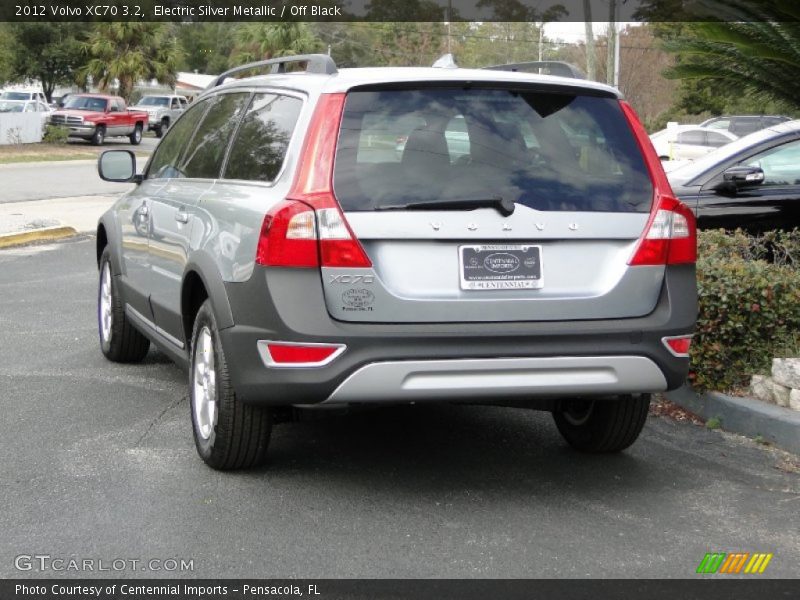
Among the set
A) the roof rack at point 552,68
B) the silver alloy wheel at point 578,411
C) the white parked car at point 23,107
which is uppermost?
the roof rack at point 552,68

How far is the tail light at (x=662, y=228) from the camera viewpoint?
509 centimetres

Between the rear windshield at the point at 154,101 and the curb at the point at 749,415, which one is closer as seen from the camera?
the curb at the point at 749,415

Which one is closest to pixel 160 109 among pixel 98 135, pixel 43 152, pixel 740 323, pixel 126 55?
pixel 126 55

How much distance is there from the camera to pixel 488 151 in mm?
5102

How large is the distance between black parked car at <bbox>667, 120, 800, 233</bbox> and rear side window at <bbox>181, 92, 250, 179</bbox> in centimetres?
477

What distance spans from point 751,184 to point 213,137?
17.1 feet

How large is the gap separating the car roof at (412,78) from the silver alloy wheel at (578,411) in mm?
1510

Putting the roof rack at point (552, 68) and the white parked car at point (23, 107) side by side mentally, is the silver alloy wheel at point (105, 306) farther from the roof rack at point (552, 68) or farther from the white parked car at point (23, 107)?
the white parked car at point (23, 107)

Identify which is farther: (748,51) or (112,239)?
(748,51)

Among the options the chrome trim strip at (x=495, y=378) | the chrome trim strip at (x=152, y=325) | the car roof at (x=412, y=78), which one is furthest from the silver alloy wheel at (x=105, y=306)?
the chrome trim strip at (x=495, y=378)

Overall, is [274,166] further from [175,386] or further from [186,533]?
[175,386]

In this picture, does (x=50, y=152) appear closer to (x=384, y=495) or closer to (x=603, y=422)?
(x=603, y=422)

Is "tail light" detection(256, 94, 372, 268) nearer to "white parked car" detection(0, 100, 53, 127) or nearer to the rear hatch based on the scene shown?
the rear hatch

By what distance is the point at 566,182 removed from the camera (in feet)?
16.8
